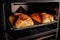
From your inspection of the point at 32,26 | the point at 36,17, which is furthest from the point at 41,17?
the point at 32,26

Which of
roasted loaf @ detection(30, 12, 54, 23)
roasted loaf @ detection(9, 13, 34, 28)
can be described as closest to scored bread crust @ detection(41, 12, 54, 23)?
roasted loaf @ detection(30, 12, 54, 23)

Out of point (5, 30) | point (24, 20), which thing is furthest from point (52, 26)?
point (5, 30)

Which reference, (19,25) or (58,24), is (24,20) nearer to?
(19,25)

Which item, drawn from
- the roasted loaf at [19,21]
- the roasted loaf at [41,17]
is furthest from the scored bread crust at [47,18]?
the roasted loaf at [19,21]

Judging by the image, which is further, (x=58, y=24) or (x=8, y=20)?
(x=58, y=24)

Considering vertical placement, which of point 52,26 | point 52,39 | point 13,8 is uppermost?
point 13,8

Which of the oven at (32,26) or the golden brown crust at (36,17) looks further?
the golden brown crust at (36,17)

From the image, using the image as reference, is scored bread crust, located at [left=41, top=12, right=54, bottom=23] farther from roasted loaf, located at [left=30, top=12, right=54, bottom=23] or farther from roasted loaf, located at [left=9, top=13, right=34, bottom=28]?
roasted loaf, located at [left=9, top=13, right=34, bottom=28]

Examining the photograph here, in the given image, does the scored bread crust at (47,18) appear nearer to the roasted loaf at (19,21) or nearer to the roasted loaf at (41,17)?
the roasted loaf at (41,17)

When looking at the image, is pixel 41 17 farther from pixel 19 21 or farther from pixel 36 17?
pixel 19 21
